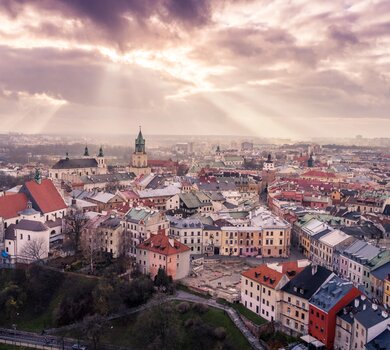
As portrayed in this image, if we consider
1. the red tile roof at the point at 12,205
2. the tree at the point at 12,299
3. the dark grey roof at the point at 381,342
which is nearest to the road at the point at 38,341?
the tree at the point at 12,299

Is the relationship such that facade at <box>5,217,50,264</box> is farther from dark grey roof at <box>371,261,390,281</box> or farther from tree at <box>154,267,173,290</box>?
dark grey roof at <box>371,261,390,281</box>

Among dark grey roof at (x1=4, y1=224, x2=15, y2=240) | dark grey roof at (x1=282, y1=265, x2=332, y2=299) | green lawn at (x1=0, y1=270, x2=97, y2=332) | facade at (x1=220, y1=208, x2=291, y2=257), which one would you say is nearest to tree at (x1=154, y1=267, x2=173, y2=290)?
green lawn at (x1=0, y1=270, x2=97, y2=332)

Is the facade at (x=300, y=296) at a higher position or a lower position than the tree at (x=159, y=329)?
higher

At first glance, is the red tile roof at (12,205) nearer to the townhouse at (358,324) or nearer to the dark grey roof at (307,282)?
the dark grey roof at (307,282)

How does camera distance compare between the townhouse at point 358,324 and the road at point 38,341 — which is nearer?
the townhouse at point 358,324

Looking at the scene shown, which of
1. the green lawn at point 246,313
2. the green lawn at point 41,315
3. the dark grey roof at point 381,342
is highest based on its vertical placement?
the dark grey roof at point 381,342

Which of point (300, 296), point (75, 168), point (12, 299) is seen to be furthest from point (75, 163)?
point (300, 296)

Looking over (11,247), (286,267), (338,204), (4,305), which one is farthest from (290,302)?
(338,204)
